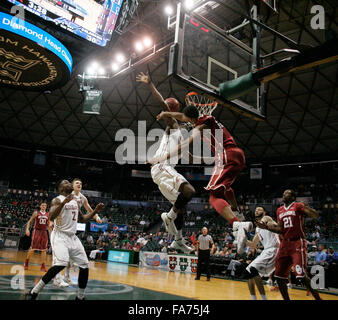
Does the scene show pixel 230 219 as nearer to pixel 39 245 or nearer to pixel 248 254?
pixel 39 245

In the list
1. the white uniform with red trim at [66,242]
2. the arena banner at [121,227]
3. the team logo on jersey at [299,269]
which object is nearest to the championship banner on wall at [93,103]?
the arena banner at [121,227]

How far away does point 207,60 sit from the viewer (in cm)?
642

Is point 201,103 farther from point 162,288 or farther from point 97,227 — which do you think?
point 97,227

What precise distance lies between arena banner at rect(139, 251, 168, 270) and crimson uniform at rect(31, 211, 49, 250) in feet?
22.1

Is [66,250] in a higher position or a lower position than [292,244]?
lower

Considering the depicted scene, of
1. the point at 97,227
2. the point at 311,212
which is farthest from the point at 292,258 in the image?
the point at 97,227

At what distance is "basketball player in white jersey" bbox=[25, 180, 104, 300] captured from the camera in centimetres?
473

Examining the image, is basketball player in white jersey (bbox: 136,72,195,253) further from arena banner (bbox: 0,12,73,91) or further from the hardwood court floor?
arena banner (bbox: 0,12,73,91)

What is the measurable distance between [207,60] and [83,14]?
5350 millimetres

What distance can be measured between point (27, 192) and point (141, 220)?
1269 centimetres

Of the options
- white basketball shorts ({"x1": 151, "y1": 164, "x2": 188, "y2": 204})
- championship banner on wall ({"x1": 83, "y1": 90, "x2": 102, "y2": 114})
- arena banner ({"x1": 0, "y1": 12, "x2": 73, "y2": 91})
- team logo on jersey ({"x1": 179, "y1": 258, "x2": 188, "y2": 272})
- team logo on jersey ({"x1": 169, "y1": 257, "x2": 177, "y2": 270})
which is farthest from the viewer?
championship banner on wall ({"x1": 83, "y1": 90, "x2": 102, "y2": 114})

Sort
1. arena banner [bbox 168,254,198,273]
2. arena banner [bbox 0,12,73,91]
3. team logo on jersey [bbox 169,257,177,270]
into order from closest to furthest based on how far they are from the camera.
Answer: arena banner [bbox 0,12,73,91] → arena banner [bbox 168,254,198,273] → team logo on jersey [bbox 169,257,177,270]

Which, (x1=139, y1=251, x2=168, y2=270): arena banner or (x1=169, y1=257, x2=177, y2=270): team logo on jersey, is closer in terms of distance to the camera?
(x1=169, y1=257, x2=177, y2=270): team logo on jersey

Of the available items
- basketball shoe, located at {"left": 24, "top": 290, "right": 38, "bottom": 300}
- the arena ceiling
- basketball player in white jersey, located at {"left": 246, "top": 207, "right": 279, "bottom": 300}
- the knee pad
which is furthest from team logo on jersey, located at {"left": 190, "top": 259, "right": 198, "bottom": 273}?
the arena ceiling
